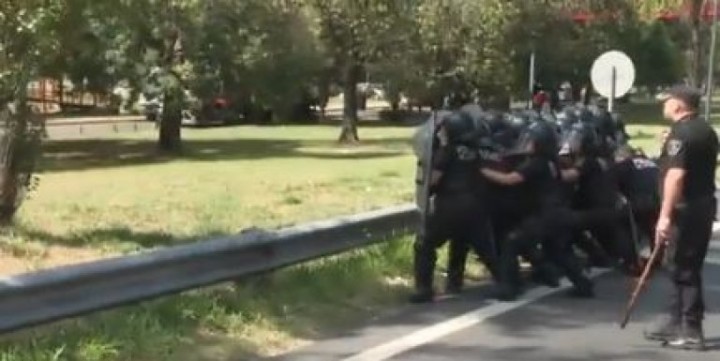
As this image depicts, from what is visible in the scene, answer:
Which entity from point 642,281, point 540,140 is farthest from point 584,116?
point 642,281

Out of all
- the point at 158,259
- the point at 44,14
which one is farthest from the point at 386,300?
the point at 44,14

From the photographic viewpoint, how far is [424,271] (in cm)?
984

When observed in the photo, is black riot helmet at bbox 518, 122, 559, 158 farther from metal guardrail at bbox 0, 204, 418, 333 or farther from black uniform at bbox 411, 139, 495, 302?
metal guardrail at bbox 0, 204, 418, 333

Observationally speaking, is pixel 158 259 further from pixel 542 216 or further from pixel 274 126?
pixel 274 126

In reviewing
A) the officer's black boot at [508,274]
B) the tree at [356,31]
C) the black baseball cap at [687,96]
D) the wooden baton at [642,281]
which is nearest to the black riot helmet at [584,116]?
the officer's black boot at [508,274]

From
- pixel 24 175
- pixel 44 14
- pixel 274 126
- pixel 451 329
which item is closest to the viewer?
pixel 451 329

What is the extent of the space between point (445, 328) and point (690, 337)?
1.56 meters

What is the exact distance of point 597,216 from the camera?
11.6 meters

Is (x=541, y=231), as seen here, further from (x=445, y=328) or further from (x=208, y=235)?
(x=208, y=235)

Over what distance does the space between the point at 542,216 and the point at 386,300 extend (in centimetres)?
140

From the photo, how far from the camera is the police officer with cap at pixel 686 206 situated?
27.5ft

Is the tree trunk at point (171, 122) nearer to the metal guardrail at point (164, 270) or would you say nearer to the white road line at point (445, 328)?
the metal guardrail at point (164, 270)

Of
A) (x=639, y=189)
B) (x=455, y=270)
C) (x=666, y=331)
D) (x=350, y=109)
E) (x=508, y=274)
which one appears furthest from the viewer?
(x=350, y=109)

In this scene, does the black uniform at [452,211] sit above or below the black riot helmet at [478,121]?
below
